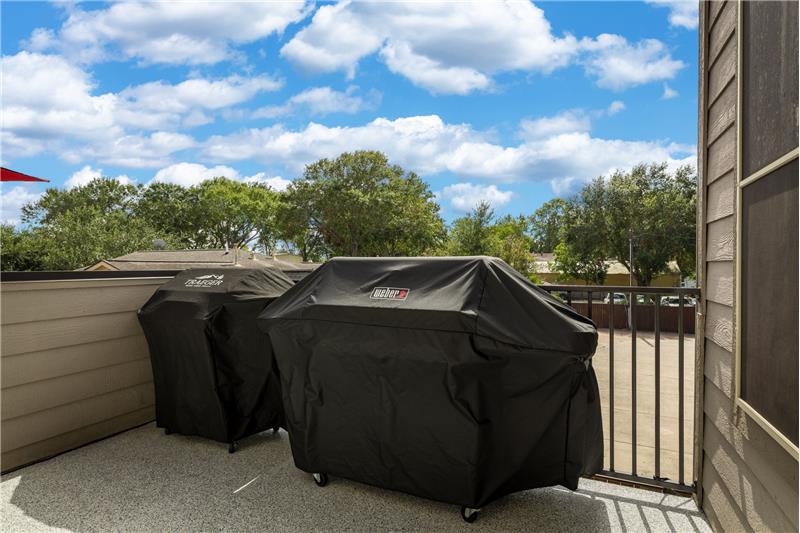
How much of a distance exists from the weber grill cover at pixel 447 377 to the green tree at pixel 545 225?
39568 millimetres

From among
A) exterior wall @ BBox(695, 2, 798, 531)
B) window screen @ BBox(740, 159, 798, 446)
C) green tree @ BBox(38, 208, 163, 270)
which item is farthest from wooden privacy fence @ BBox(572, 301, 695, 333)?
green tree @ BBox(38, 208, 163, 270)

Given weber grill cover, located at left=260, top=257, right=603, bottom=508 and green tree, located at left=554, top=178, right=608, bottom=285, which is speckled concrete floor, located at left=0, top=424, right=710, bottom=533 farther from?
green tree, located at left=554, top=178, right=608, bottom=285

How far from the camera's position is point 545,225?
139 ft

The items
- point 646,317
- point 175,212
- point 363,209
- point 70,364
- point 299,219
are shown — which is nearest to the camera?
point 70,364

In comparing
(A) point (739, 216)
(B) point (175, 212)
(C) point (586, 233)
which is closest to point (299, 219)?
(B) point (175, 212)

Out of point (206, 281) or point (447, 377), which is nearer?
point (447, 377)

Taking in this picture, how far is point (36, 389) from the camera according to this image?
2.74m

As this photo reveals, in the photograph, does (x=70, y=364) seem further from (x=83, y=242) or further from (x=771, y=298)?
(x=83, y=242)

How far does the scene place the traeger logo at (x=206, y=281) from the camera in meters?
2.93

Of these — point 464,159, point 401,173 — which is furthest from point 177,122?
point 464,159

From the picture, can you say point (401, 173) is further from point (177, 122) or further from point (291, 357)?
point (291, 357)

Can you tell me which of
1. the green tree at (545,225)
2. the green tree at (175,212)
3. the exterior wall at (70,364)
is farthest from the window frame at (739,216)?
the green tree at (545,225)

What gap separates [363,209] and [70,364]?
2203 cm

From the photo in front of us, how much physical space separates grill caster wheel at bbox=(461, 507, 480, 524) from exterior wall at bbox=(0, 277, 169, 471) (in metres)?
2.34
